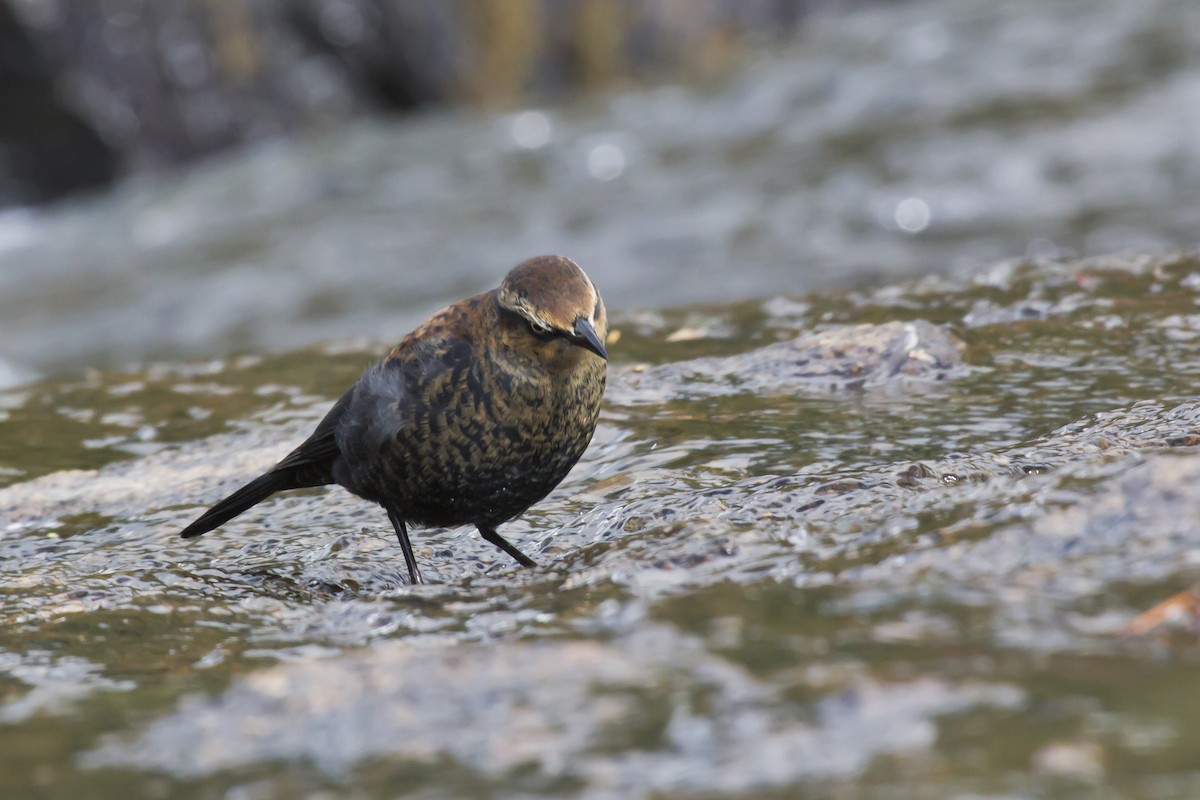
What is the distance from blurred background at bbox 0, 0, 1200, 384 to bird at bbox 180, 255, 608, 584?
4.59 m

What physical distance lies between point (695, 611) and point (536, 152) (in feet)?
39.5

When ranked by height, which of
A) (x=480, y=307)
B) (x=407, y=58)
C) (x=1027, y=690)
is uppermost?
(x=407, y=58)

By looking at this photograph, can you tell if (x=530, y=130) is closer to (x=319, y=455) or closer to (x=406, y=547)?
(x=319, y=455)

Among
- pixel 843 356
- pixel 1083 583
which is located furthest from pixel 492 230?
pixel 1083 583

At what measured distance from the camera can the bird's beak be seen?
3.51m

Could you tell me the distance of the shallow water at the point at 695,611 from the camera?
87.2 inches

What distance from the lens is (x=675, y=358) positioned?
5.98 m

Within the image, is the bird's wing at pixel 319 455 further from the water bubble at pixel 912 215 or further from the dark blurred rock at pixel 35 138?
the dark blurred rock at pixel 35 138

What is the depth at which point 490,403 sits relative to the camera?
369cm

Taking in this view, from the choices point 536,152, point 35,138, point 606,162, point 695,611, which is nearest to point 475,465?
point 695,611

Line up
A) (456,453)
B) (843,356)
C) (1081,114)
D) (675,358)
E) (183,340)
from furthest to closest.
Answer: (1081,114)
(183,340)
(675,358)
(843,356)
(456,453)

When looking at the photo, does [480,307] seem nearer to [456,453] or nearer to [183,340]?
[456,453]

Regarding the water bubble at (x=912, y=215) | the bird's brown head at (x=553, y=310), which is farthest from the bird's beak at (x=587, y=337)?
the water bubble at (x=912, y=215)

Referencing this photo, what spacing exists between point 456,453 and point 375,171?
37.6 ft
